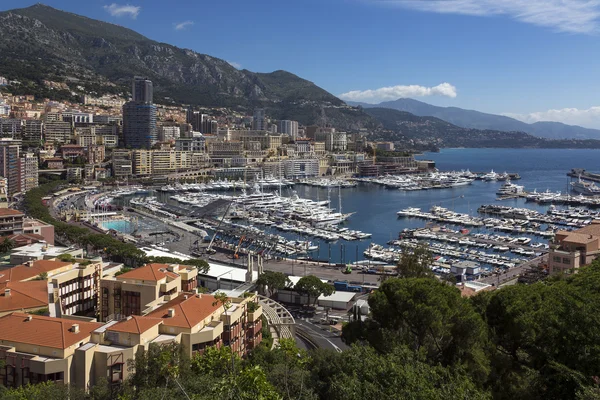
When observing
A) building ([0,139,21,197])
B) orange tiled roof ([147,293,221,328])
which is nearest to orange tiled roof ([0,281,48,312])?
orange tiled roof ([147,293,221,328])

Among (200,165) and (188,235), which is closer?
(188,235)

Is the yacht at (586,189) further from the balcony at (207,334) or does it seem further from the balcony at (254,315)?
the balcony at (207,334)

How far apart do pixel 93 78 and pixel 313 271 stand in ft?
229

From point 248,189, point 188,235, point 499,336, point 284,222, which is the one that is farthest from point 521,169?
point 499,336

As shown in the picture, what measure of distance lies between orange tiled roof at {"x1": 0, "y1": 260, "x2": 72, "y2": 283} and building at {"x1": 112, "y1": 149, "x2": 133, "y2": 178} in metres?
37.9

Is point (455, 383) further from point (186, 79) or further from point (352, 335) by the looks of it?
point (186, 79)

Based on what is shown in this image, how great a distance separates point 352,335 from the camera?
8148 mm

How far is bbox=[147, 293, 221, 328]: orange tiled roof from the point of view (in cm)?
848

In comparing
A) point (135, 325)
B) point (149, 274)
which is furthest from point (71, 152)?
point (135, 325)

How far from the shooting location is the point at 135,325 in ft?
26.2

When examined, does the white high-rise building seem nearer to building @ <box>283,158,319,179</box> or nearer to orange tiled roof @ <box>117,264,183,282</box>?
building @ <box>283,158,319,179</box>

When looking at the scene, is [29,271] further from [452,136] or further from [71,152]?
[452,136]

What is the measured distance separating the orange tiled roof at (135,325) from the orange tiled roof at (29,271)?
4468 millimetres

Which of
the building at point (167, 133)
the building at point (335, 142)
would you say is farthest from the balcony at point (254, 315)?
the building at point (335, 142)
